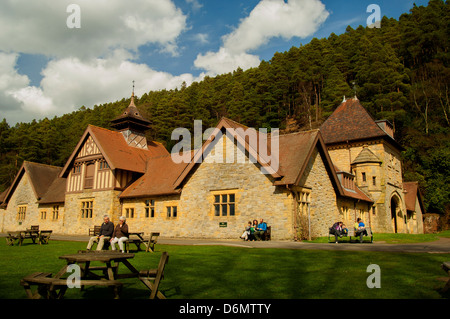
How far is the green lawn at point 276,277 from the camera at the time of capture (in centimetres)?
604

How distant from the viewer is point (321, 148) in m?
21.3

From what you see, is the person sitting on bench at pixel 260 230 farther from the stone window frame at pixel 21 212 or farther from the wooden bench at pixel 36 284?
the stone window frame at pixel 21 212

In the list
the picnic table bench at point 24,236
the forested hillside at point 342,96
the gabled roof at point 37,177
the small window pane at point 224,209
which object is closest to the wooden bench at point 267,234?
the small window pane at point 224,209

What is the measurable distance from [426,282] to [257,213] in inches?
487

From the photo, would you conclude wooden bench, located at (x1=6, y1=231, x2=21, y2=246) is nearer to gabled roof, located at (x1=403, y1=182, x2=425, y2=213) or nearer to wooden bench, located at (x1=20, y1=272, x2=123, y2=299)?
wooden bench, located at (x1=20, y1=272, x2=123, y2=299)

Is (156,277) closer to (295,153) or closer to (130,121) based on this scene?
(295,153)

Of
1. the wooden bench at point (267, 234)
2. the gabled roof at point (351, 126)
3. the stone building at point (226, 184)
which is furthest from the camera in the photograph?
the gabled roof at point (351, 126)

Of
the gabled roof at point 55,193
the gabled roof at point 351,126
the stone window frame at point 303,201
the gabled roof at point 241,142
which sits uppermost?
the gabled roof at point 351,126

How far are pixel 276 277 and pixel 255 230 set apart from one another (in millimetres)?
10518

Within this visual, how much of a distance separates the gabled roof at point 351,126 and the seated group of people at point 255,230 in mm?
17485

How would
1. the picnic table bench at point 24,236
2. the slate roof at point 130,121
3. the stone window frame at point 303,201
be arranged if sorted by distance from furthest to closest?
the slate roof at point 130,121
the stone window frame at point 303,201
the picnic table bench at point 24,236

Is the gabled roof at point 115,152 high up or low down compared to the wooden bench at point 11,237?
up
